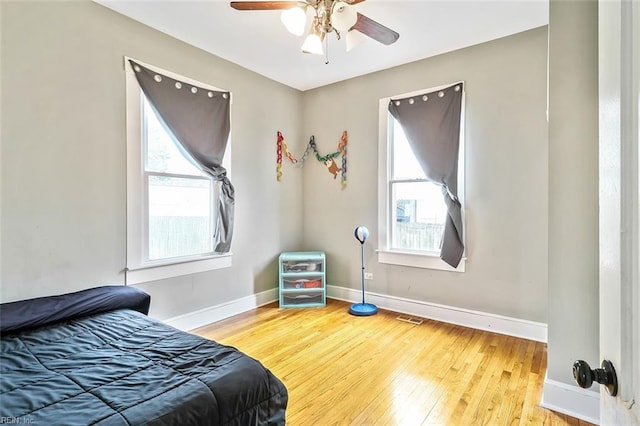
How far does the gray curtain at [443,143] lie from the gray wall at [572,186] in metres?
1.32

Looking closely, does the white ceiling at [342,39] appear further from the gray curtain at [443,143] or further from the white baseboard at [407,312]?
the white baseboard at [407,312]

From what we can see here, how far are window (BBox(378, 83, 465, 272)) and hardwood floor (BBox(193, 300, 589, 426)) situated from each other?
700mm

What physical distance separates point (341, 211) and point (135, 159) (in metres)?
2.34

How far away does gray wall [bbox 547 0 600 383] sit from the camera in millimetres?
1767

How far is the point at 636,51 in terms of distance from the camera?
20.0 inches

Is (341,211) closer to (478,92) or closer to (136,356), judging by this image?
(478,92)

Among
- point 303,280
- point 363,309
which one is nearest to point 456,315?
point 363,309

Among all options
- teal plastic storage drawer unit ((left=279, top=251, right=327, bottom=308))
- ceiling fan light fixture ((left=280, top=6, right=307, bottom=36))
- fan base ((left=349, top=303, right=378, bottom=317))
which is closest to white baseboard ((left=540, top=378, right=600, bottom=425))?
fan base ((left=349, top=303, right=378, bottom=317))

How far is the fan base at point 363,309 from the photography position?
3560 mm

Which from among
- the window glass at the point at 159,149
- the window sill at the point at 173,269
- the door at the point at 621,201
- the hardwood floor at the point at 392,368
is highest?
the window glass at the point at 159,149

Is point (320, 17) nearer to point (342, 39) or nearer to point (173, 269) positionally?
point (342, 39)

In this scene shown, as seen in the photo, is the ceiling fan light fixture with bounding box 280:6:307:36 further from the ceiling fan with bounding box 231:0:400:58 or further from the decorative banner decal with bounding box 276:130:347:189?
the decorative banner decal with bounding box 276:130:347:189

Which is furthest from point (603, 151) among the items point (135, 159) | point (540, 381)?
point (135, 159)

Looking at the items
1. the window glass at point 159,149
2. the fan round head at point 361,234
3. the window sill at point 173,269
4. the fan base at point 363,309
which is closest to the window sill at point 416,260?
the fan round head at point 361,234
